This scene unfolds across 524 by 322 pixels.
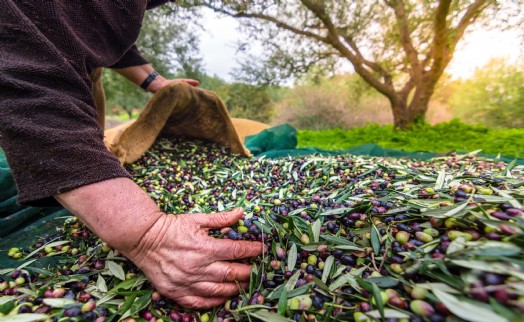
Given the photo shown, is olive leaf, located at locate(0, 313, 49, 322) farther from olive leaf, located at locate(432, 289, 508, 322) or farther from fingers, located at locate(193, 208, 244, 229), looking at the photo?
olive leaf, located at locate(432, 289, 508, 322)

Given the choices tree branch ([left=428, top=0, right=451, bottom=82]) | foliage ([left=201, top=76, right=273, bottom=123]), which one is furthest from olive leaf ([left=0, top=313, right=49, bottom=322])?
foliage ([left=201, top=76, right=273, bottom=123])

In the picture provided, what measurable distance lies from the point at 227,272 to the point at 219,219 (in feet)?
0.61

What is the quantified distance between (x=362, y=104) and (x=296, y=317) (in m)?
9.56

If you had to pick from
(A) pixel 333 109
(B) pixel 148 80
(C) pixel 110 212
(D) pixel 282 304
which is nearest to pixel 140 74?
(B) pixel 148 80

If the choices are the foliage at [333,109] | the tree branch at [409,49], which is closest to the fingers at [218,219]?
the tree branch at [409,49]

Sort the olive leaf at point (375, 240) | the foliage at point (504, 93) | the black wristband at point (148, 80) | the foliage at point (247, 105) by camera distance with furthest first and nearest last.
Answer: the foliage at point (247, 105)
the foliage at point (504, 93)
the black wristband at point (148, 80)
the olive leaf at point (375, 240)

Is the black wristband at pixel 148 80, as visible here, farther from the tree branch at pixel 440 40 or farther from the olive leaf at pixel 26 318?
the tree branch at pixel 440 40

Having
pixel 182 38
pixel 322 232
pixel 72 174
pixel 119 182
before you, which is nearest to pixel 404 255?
pixel 322 232

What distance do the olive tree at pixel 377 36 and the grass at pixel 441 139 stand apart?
0.63m

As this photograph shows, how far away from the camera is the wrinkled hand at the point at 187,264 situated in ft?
2.63

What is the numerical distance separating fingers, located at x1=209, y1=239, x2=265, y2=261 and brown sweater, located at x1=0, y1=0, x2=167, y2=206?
397 millimetres

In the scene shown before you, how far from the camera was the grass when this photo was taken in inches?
89.9

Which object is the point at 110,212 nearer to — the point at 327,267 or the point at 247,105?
the point at 327,267

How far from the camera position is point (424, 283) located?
65cm
